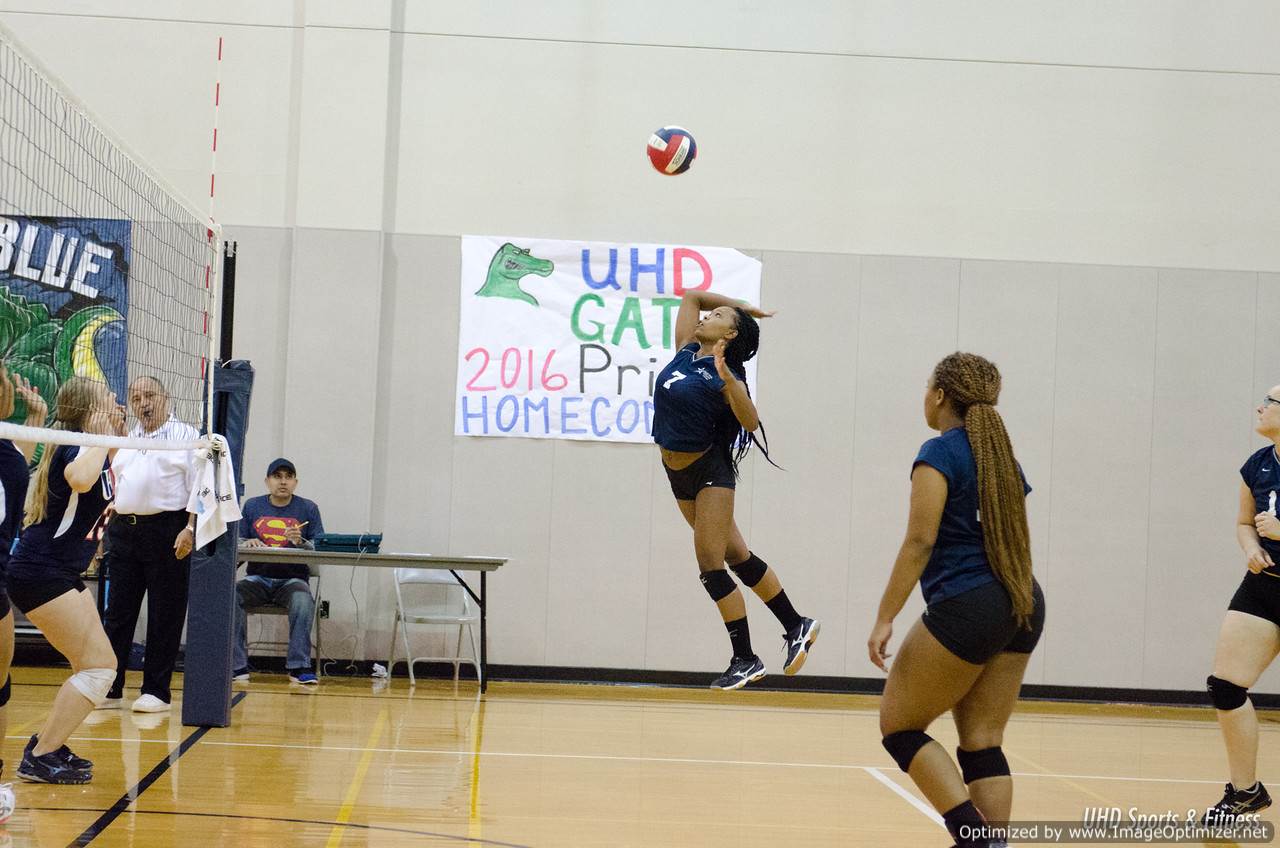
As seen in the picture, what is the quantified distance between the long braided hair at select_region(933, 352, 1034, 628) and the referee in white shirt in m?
5.17

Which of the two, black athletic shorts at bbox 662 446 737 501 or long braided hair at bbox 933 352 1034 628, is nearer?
long braided hair at bbox 933 352 1034 628

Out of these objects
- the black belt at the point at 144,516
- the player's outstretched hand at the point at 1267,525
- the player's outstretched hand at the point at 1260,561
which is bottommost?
the black belt at the point at 144,516

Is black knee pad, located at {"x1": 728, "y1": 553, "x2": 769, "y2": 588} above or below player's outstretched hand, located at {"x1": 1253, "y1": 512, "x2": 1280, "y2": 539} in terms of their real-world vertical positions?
below

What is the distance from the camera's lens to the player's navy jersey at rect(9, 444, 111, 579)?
5.34m

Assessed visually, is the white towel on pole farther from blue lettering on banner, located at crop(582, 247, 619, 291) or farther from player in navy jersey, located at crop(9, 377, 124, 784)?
blue lettering on banner, located at crop(582, 247, 619, 291)

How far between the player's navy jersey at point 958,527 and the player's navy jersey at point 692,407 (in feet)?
5.16

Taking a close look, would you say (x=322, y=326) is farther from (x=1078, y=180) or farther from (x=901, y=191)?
(x=1078, y=180)

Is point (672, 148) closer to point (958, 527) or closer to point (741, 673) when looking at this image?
point (741, 673)

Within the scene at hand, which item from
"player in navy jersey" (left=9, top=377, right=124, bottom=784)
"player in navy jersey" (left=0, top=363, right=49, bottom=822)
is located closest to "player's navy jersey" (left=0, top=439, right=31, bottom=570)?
"player in navy jersey" (left=0, top=363, right=49, bottom=822)

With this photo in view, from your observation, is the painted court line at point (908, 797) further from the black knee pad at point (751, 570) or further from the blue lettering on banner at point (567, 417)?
the blue lettering on banner at point (567, 417)

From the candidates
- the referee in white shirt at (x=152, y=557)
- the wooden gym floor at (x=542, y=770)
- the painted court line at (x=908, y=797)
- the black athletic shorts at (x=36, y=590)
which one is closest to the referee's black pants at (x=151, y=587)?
the referee in white shirt at (x=152, y=557)

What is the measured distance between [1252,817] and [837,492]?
15.4 feet

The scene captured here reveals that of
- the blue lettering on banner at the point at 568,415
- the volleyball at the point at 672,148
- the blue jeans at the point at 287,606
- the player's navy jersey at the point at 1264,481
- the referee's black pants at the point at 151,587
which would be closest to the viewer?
the player's navy jersey at the point at 1264,481

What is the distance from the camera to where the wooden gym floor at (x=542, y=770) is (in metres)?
5.27
